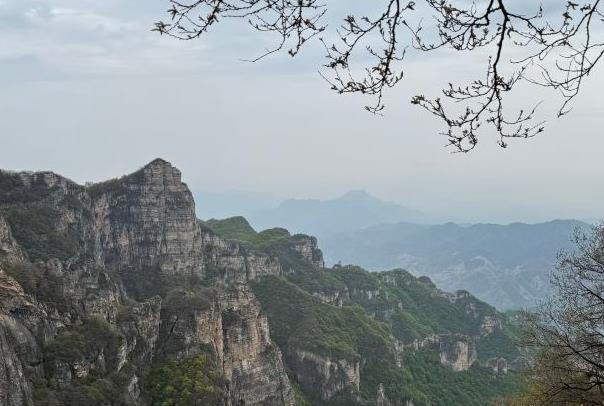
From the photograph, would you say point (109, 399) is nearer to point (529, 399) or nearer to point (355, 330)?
point (529, 399)

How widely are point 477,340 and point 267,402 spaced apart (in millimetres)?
66738

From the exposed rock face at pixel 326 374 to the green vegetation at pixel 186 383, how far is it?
2430cm

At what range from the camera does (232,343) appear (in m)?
47.9

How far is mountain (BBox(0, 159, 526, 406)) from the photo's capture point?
97.7 ft

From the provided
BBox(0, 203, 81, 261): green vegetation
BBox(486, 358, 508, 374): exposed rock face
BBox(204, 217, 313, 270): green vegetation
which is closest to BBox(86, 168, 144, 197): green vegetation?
BBox(0, 203, 81, 261): green vegetation

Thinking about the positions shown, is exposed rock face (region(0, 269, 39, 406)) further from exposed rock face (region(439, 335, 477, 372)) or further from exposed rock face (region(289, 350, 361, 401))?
exposed rock face (region(439, 335, 477, 372))

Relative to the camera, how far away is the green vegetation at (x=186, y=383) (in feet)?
116

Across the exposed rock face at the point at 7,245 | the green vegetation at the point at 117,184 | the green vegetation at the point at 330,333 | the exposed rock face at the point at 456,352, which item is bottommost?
the exposed rock face at the point at 456,352

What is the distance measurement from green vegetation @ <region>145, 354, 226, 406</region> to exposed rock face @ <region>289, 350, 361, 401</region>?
957 inches

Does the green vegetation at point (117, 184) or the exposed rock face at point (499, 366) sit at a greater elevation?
the green vegetation at point (117, 184)

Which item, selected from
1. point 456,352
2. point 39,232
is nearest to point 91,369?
point 39,232

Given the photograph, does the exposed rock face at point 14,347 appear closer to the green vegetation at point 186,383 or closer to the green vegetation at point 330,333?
the green vegetation at point 186,383

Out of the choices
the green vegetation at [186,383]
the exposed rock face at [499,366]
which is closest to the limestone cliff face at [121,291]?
the green vegetation at [186,383]

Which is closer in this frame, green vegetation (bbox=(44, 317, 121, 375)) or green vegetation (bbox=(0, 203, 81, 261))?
green vegetation (bbox=(44, 317, 121, 375))
